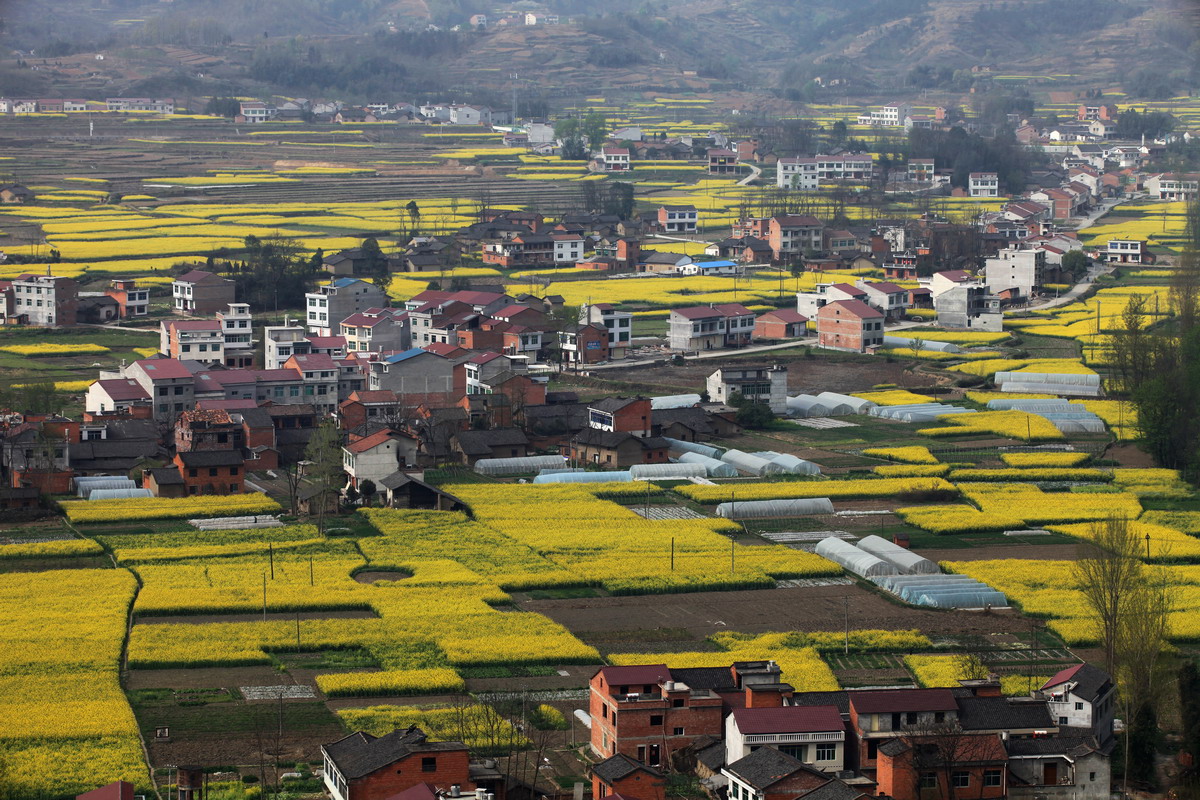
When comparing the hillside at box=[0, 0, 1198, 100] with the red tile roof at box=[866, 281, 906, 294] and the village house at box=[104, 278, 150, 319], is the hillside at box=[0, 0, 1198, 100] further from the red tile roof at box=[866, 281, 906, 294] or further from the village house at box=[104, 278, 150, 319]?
the red tile roof at box=[866, 281, 906, 294]

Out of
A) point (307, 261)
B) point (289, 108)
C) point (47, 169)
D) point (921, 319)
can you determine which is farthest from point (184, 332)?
point (289, 108)

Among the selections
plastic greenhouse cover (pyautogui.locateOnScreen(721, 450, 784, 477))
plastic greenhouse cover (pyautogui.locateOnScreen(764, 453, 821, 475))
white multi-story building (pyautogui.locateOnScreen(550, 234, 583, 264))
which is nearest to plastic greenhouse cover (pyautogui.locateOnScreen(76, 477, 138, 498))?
plastic greenhouse cover (pyautogui.locateOnScreen(721, 450, 784, 477))

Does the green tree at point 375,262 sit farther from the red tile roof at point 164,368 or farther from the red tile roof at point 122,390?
the red tile roof at point 122,390

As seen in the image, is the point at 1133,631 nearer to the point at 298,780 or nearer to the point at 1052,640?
the point at 1052,640

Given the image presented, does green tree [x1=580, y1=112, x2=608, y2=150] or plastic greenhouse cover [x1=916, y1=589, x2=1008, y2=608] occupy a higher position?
green tree [x1=580, y1=112, x2=608, y2=150]

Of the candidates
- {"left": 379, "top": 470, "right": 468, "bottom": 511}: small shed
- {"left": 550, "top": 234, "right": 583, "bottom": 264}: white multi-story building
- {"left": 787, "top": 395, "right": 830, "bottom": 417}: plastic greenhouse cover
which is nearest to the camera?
{"left": 379, "top": 470, "right": 468, "bottom": 511}: small shed

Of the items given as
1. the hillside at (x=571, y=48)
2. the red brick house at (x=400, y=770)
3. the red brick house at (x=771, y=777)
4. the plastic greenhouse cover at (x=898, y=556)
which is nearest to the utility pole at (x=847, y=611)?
the plastic greenhouse cover at (x=898, y=556)
